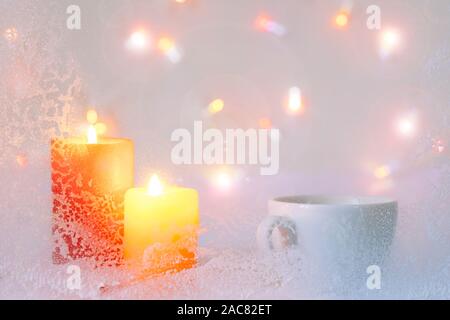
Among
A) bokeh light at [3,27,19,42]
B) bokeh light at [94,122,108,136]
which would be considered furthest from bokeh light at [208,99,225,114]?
bokeh light at [3,27,19,42]

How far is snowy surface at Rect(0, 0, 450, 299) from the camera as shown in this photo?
29.7 inches

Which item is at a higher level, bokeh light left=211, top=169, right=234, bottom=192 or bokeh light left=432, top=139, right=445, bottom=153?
bokeh light left=432, top=139, right=445, bottom=153

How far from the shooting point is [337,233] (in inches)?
23.0

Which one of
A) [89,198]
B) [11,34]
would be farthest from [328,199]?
[11,34]

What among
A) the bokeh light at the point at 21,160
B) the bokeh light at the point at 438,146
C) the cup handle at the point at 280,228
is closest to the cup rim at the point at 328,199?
the cup handle at the point at 280,228

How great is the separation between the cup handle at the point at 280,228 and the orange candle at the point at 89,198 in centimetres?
14

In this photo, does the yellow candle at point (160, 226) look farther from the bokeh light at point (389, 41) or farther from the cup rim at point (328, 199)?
the bokeh light at point (389, 41)

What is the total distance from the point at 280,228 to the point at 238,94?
0.79 feet

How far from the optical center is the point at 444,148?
31.1 inches

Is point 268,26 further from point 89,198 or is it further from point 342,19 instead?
point 89,198

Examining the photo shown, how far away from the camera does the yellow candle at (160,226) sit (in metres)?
0.62

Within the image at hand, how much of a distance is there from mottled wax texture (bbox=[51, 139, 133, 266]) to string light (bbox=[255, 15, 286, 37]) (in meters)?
0.23

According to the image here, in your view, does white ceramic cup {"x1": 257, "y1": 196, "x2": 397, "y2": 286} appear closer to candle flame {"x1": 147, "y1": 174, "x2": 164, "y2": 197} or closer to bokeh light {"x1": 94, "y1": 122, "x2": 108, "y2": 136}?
candle flame {"x1": 147, "y1": 174, "x2": 164, "y2": 197}
